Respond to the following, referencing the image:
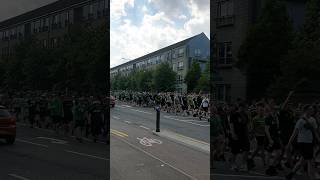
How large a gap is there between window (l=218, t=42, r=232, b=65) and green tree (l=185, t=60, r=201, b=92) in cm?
23

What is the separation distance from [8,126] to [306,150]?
3.50 m

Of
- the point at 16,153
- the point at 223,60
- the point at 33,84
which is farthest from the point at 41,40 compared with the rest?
the point at 223,60

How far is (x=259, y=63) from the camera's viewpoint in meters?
4.56

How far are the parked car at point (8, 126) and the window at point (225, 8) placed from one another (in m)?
2.14

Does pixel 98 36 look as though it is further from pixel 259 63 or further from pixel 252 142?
pixel 252 142

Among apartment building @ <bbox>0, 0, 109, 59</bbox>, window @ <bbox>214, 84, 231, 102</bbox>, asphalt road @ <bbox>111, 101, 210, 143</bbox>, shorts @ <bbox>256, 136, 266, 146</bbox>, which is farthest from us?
shorts @ <bbox>256, 136, 266, 146</bbox>

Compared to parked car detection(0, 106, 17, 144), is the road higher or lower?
lower

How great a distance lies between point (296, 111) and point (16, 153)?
2.93m

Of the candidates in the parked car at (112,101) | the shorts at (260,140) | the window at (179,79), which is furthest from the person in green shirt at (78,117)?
the shorts at (260,140)

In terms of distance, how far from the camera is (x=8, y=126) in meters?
4.00

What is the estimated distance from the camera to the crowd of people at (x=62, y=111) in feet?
12.7

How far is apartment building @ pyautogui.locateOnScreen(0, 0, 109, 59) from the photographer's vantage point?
12.8 feet

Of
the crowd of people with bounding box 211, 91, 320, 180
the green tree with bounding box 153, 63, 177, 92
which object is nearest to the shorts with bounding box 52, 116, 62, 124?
the green tree with bounding box 153, 63, 177, 92

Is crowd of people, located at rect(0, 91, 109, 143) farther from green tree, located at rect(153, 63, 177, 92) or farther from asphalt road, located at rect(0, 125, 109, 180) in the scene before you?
green tree, located at rect(153, 63, 177, 92)
